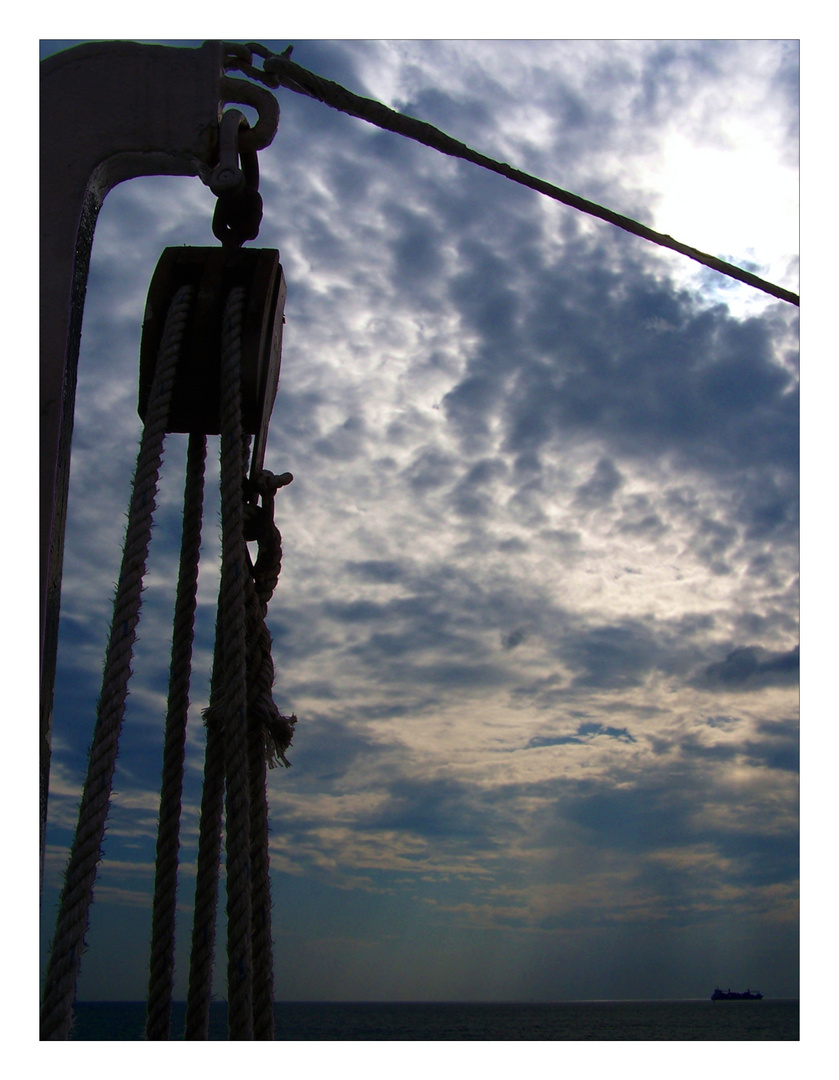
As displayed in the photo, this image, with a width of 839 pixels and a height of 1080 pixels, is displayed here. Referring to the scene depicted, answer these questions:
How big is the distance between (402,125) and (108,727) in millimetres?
1645

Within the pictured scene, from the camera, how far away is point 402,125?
2.12 meters

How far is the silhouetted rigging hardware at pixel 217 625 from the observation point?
1.42 m

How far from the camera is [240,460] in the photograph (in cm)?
163

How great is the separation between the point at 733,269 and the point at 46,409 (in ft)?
5.86

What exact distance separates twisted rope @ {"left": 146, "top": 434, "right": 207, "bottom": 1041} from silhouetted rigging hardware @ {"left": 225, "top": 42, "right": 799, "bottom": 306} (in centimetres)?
97

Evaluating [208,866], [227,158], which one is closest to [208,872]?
[208,866]

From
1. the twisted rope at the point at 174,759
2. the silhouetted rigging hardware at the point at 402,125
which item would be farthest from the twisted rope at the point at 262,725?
the silhouetted rigging hardware at the point at 402,125

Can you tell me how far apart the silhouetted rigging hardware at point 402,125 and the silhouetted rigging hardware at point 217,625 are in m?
0.23

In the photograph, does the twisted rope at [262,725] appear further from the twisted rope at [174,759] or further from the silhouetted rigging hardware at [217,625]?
the twisted rope at [174,759]

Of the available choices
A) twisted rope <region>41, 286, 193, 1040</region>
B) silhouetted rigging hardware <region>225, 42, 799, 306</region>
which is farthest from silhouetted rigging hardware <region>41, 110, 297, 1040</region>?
silhouetted rigging hardware <region>225, 42, 799, 306</region>

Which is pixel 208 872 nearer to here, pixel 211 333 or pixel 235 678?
pixel 235 678

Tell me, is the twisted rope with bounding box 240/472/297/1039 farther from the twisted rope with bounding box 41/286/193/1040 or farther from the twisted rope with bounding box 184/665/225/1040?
the twisted rope with bounding box 41/286/193/1040

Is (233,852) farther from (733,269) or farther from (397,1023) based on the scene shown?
(397,1023)

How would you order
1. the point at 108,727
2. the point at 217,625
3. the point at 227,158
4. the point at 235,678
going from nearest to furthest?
1. the point at 108,727
2. the point at 235,678
3. the point at 217,625
4. the point at 227,158
